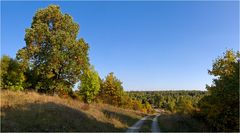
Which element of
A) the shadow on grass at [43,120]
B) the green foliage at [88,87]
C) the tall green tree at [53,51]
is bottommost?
the shadow on grass at [43,120]

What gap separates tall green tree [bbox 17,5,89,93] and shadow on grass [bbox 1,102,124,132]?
14.4 metres

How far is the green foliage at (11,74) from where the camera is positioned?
145ft

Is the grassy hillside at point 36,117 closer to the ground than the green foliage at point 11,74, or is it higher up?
closer to the ground

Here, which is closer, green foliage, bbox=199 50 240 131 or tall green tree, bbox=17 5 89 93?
green foliage, bbox=199 50 240 131

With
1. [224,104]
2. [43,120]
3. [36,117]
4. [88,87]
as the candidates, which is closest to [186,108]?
[88,87]

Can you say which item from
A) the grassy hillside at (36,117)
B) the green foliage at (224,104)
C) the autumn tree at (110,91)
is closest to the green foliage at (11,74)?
the grassy hillside at (36,117)

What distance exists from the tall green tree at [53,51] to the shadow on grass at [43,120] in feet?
47.3

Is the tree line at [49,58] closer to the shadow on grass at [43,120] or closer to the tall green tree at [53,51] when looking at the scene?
the tall green tree at [53,51]

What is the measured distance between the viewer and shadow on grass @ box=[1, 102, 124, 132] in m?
21.8

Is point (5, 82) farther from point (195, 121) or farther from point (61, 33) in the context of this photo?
point (195, 121)

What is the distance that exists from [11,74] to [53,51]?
7.38 m

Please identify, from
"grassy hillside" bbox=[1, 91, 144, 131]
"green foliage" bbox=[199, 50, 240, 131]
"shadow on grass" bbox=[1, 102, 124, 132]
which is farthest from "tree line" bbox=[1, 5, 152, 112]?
"green foliage" bbox=[199, 50, 240, 131]

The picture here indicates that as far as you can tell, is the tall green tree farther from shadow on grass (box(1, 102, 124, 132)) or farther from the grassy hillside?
shadow on grass (box(1, 102, 124, 132))

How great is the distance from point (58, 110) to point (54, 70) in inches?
660
